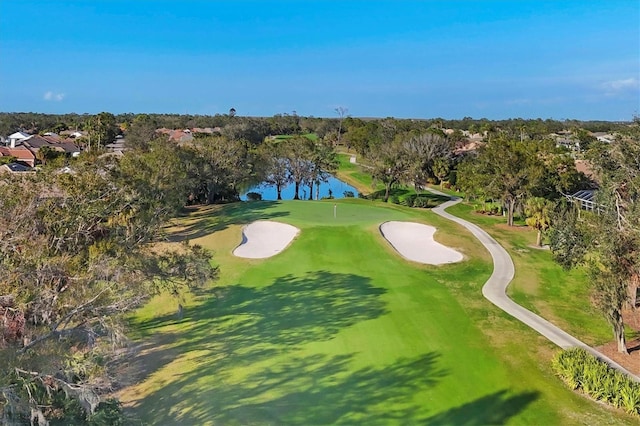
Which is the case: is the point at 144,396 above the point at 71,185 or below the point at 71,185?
below

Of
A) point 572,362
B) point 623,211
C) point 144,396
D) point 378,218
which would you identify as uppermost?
point 623,211

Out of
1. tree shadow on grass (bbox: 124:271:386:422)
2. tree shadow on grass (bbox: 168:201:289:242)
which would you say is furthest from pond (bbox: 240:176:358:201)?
tree shadow on grass (bbox: 124:271:386:422)

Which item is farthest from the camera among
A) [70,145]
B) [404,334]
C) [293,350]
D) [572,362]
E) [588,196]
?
[70,145]

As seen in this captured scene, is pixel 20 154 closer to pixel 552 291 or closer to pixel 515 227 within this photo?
pixel 515 227

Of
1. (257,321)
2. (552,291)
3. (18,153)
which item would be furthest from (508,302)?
(18,153)

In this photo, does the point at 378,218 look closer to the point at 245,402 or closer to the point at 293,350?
the point at 293,350

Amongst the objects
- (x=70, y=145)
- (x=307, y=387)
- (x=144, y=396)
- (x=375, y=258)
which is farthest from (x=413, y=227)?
(x=70, y=145)

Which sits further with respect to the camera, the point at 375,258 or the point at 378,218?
the point at 378,218
